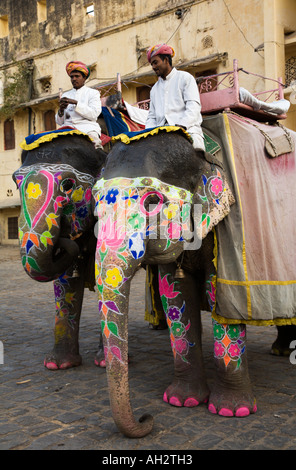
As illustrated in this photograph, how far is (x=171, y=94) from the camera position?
13.1 feet

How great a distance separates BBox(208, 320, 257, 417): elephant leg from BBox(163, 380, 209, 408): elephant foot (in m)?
0.15

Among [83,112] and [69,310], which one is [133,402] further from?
[83,112]

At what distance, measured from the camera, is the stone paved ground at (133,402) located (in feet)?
10.3

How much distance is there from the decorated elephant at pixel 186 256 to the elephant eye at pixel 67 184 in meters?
0.91

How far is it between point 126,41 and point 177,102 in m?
14.3

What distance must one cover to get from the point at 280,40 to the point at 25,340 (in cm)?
1076

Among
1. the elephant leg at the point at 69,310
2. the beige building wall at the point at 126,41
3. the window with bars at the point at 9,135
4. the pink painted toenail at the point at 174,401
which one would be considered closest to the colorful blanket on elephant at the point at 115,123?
the elephant leg at the point at 69,310

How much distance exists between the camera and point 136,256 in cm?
302

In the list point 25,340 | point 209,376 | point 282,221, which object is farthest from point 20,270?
point 282,221

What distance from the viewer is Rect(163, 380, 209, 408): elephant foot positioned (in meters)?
3.75

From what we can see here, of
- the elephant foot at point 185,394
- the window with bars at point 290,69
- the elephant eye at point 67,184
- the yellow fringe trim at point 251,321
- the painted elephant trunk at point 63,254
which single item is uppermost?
the window with bars at point 290,69

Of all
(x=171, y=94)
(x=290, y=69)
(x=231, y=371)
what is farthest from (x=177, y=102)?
(x=290, y=69)

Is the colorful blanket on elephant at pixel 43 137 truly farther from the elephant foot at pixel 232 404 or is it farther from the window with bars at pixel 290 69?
the window with bars at pixel 290 69

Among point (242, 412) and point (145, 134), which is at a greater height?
point (145, 134)
